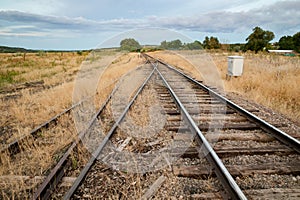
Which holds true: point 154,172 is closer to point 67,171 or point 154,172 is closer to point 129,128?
point 67,171

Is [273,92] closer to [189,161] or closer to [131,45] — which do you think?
[131,45]

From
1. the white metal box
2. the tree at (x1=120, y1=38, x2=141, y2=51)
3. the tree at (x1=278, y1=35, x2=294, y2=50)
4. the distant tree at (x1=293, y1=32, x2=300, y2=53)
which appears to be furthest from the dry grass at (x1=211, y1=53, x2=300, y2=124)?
the tree at (x1=278, y1=35, x2=294, y2=50)

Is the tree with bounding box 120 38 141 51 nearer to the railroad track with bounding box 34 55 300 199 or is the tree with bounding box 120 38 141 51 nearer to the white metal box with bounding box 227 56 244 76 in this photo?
the railroad track with bounding box 34 55 300 199

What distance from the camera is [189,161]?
3.23m

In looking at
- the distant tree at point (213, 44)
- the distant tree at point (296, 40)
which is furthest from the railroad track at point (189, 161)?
the distant tree at point (296, 40)

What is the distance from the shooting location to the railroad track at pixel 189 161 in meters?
2.62

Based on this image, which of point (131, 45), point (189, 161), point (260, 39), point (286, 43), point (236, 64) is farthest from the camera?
point (286, 43)

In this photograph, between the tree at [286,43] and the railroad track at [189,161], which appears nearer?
the railroad track at [189,161]

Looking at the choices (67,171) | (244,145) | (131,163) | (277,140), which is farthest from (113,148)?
(277,140)

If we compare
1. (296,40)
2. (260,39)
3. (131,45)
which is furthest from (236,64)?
(296,40)

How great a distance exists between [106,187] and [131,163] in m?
0.57

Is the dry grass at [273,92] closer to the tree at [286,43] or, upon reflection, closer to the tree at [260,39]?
the tree at [260,39]

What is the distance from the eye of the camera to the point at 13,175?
10.1 feet

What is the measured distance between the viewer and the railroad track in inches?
103
